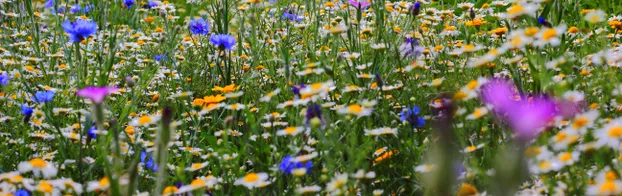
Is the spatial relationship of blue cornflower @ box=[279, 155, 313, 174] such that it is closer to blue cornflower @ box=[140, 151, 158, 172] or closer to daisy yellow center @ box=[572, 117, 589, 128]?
blue cornflower @ box=[140, 151, 158, 172]

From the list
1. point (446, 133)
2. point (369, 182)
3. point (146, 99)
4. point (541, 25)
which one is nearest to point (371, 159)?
point (369, 182)

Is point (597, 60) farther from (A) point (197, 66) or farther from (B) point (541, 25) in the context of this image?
(A) point (197, 66)

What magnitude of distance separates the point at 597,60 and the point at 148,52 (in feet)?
6.62

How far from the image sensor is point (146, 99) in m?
2.74

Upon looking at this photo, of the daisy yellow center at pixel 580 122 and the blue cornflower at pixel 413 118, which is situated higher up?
the daisy yellow center at pixel 580 122

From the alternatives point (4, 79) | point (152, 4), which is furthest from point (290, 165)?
point (152, 4)

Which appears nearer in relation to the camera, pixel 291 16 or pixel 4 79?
pixel 4 79

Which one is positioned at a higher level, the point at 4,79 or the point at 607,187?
the point at 607,187

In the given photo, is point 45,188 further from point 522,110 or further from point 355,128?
point 522,110

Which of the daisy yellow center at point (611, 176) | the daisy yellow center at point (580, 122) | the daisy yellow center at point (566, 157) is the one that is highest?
the daisy yellow center at point (580, 122)

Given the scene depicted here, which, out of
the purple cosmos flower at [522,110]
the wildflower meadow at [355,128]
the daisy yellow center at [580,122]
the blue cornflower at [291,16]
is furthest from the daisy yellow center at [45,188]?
the blue cornflower at [291,16]

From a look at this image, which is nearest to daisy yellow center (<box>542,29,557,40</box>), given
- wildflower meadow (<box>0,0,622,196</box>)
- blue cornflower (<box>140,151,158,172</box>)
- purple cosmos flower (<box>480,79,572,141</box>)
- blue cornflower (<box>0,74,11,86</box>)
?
wildflower meadow (<box>0,0,622,196</box>)

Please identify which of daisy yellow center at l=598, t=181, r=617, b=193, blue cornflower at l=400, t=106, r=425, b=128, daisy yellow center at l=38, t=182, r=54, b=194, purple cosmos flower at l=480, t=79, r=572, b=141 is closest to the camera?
purple cosmos flower at l=480, t=79, r=572, b=141

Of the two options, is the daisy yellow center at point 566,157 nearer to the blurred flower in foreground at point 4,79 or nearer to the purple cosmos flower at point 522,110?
the purple cosmos flower at point 522,110
